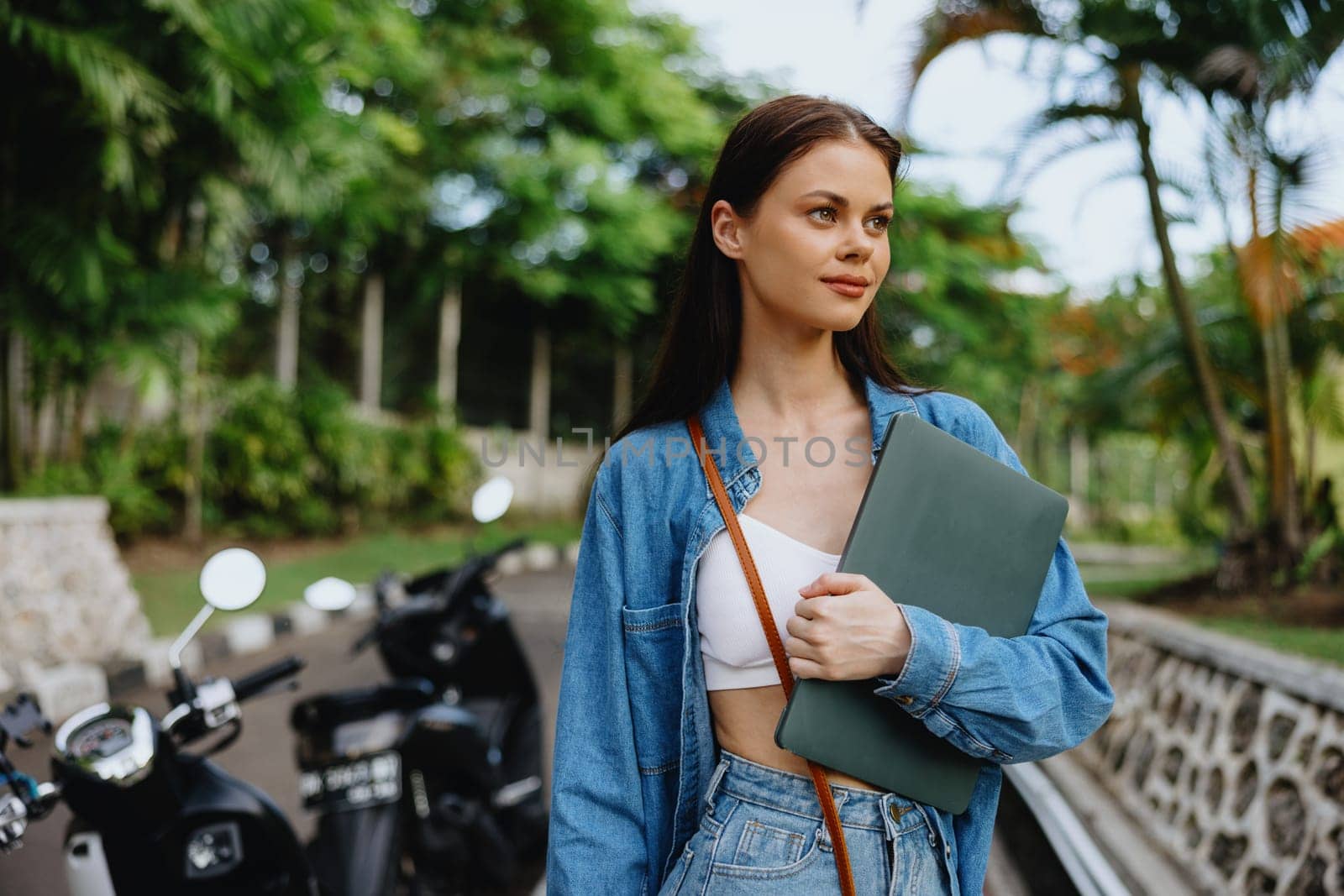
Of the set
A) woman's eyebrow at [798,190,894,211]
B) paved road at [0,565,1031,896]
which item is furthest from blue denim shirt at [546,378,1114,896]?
paved road at [0,565,1031,896]

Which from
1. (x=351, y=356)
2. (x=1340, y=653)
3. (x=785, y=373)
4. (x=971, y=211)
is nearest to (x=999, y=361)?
(x=971, y=211)

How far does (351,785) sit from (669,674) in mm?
1750

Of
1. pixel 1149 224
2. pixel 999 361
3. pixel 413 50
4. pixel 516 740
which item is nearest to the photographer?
pixel 516 740

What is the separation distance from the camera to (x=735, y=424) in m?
1.57

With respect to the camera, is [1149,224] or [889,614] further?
[1149,224]

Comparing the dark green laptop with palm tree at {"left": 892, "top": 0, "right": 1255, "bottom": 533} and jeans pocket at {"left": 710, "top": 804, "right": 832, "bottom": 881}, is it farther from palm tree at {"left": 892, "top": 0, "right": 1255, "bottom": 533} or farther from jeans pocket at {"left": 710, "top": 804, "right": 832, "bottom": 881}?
palm tree at {"left": 892, "top": 0, "right": 1255, "bottom": 533}

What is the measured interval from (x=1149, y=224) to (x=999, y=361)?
39.7 ft

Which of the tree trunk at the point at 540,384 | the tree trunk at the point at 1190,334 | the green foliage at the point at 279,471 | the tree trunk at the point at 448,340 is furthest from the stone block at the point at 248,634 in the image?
the tree trunk at the point at 540,384

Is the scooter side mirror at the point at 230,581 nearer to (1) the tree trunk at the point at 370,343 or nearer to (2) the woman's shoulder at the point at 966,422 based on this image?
(2) the woman's shoulder at the point at 966,422

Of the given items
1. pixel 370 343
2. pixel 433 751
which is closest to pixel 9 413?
pixel 433 751

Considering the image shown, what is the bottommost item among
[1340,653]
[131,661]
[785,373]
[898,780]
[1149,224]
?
A: [131,661]

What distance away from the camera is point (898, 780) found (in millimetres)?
1358

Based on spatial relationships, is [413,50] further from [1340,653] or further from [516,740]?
[1340,653]

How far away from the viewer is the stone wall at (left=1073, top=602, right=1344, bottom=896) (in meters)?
3.20
